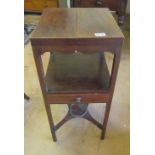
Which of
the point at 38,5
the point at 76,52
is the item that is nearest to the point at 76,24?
the point at 76,52

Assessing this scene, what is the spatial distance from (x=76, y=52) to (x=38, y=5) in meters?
2.69

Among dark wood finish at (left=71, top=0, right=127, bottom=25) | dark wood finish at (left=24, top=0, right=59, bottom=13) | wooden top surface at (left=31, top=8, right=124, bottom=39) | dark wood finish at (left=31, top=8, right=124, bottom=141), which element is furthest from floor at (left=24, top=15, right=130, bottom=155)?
dark wood finish at (left=24, top=0, right=59, bottom=13)

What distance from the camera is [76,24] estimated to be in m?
1.19

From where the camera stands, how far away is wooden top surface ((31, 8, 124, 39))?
1052mm

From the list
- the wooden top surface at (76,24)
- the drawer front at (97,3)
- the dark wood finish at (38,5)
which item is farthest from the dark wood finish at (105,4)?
the wooden top surface at (76,24)

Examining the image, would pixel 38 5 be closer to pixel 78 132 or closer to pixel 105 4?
pixel 105 4

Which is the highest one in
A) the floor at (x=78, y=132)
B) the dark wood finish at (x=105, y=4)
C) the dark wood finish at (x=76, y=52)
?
the dark wood finish at (x=105, y=4)

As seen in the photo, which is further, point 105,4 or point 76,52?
point 105,4

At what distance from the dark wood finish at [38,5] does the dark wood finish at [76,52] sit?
2144 mm

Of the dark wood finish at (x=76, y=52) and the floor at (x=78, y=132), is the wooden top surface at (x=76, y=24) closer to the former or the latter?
the dark wood finish at (x=76, y=52)

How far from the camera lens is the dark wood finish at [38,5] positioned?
11.2 feet
